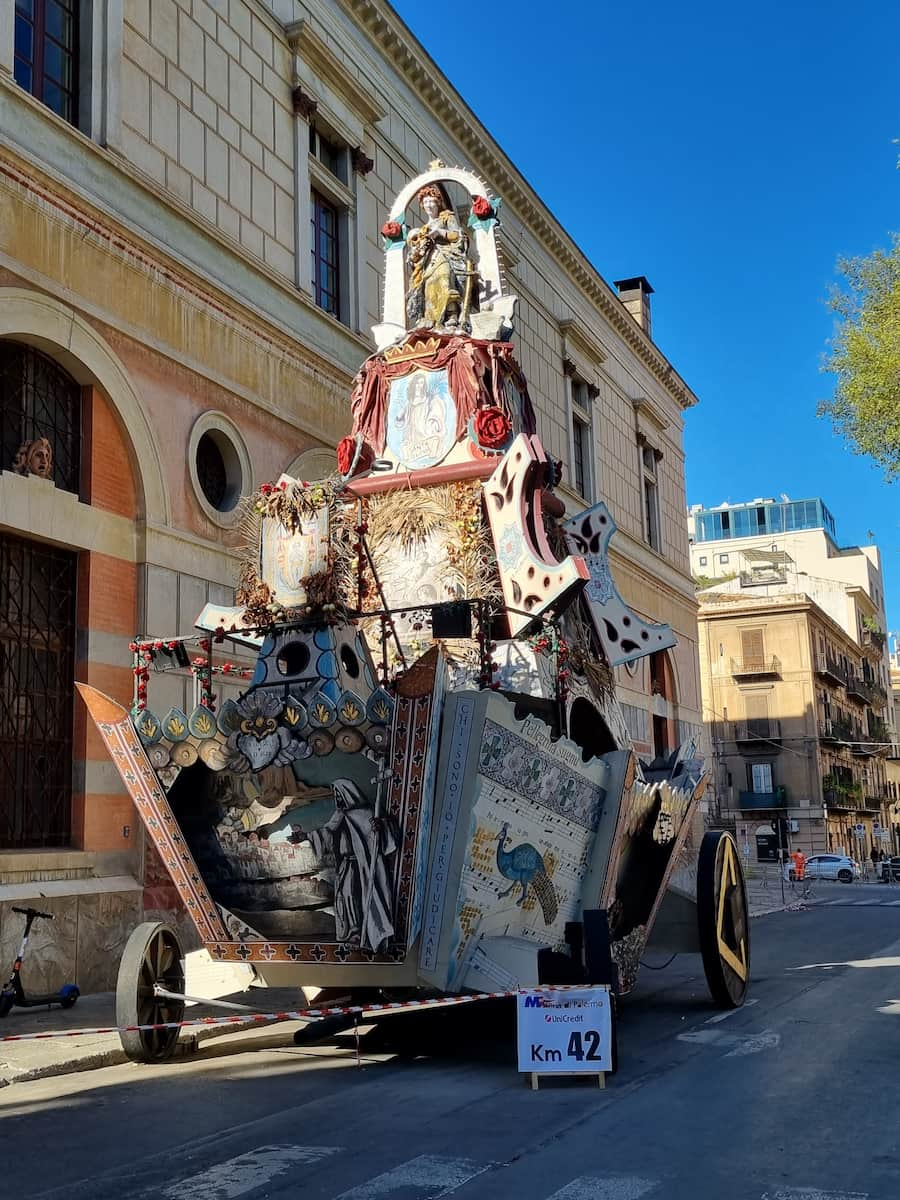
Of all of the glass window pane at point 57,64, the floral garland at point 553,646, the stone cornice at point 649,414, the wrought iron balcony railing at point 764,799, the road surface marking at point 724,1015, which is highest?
the stone cornice at point 649,414

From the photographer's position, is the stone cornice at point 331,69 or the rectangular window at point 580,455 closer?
the stone cornice at point 331,69

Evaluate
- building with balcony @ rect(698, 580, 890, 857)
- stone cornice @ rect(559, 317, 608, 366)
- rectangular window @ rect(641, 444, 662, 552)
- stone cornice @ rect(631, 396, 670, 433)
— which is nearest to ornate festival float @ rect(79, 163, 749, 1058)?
stone cornice @ rect(559, 317, 608, 366)

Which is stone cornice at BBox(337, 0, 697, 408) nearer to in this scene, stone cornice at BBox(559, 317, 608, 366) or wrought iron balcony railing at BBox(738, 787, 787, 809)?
stone cornice at BBox(559, 317, 608, 366)

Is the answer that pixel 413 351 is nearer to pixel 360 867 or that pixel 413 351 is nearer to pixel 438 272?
pixel 438 272

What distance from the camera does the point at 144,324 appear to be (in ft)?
49.8

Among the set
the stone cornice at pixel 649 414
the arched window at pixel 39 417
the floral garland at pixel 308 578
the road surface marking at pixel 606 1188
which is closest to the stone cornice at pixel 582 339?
the stone cornice at pixel 649 414

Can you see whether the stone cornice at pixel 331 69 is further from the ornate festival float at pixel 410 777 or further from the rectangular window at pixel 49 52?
the ornate festival float at pixel 410 777

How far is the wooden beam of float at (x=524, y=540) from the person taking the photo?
1002 cm

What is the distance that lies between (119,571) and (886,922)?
1615cm

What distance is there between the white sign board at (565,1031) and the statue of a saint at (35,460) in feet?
27.6

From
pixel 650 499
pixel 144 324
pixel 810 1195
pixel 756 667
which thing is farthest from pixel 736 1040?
pixel 756 667

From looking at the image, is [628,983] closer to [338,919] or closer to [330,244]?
[338,919]

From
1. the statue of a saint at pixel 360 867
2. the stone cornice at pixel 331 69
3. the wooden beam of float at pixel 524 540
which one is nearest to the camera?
the statue of a saint at pixel 360 867

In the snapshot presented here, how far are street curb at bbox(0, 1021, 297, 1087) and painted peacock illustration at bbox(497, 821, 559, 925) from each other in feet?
6.96
